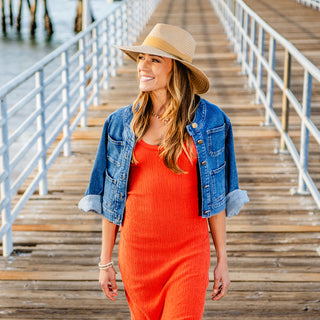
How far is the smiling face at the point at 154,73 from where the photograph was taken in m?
2.30

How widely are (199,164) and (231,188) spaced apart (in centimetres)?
25

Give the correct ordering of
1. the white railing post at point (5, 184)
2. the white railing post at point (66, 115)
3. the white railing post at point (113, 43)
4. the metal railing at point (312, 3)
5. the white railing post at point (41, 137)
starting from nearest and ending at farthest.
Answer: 1. the white railing post at point (5, 184)
2. the white railing post at point (41, 137)
3. the white railing post at point (66, 115)
4. the white railing post at point (113, 43)
5. the metal railing at point (312, 3)

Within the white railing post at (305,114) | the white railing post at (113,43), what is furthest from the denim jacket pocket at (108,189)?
the white railing post at (113,43)

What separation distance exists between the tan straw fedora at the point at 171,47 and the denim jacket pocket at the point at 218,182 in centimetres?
30

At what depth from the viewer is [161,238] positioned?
231 centimetres

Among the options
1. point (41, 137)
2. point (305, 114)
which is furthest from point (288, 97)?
point (41, 137)

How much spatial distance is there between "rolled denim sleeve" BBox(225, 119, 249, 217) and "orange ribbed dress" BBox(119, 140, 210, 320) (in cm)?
17

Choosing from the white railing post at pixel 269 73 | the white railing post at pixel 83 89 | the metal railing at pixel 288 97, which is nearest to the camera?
the metal railing at pixel 288 97

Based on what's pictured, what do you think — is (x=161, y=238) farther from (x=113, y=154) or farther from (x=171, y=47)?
(x=171, y=47)

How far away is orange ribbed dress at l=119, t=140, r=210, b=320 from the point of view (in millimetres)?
2285

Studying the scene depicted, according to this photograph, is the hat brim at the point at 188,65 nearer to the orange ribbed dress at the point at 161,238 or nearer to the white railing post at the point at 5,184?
the orange ribbed dress at the point at 161,238

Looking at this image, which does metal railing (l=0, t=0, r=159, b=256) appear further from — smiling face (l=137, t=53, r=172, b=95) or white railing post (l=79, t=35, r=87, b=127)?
smiling face (l=137, t=53, r=172, b=95)

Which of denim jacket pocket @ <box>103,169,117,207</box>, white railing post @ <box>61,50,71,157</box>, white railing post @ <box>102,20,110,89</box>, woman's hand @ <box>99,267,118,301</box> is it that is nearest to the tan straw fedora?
denim jacket pocket @ <box>103,169,117,207</box>

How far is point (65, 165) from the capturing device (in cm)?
620
